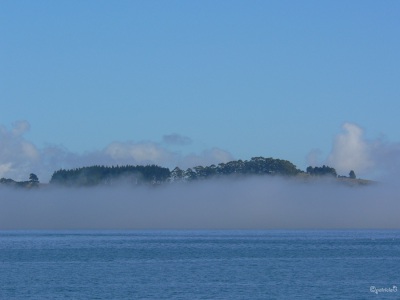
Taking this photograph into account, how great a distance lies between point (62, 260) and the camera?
12862 cm

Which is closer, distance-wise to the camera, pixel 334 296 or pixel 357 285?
pixel 334 296

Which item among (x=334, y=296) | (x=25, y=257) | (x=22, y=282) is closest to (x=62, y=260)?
(x=25, y=257)

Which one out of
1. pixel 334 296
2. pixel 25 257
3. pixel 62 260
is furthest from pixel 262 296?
pixel 25 257

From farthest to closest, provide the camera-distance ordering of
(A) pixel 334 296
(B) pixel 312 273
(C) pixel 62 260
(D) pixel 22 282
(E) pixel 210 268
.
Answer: (C) pixel 62 260
(E) pixel 210 268
(B) pixel 312 273
(D) pixel 22 282
(A) pixel 334 296

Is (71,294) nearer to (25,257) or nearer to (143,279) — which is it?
(143,279)

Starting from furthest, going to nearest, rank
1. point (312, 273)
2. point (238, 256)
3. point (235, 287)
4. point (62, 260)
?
point (238, 256), point (62, 260), point (312, 273), point (235, 287)

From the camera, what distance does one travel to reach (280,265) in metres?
114

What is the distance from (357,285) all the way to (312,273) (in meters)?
13.3

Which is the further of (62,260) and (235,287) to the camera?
(62,260)

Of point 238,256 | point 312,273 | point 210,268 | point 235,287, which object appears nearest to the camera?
point 235,287

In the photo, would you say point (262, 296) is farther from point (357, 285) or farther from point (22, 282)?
point (22, 282)

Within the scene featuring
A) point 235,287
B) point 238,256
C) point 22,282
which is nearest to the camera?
point 235,287

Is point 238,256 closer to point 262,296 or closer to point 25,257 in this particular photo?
point 25,257

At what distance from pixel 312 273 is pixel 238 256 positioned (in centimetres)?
3845
